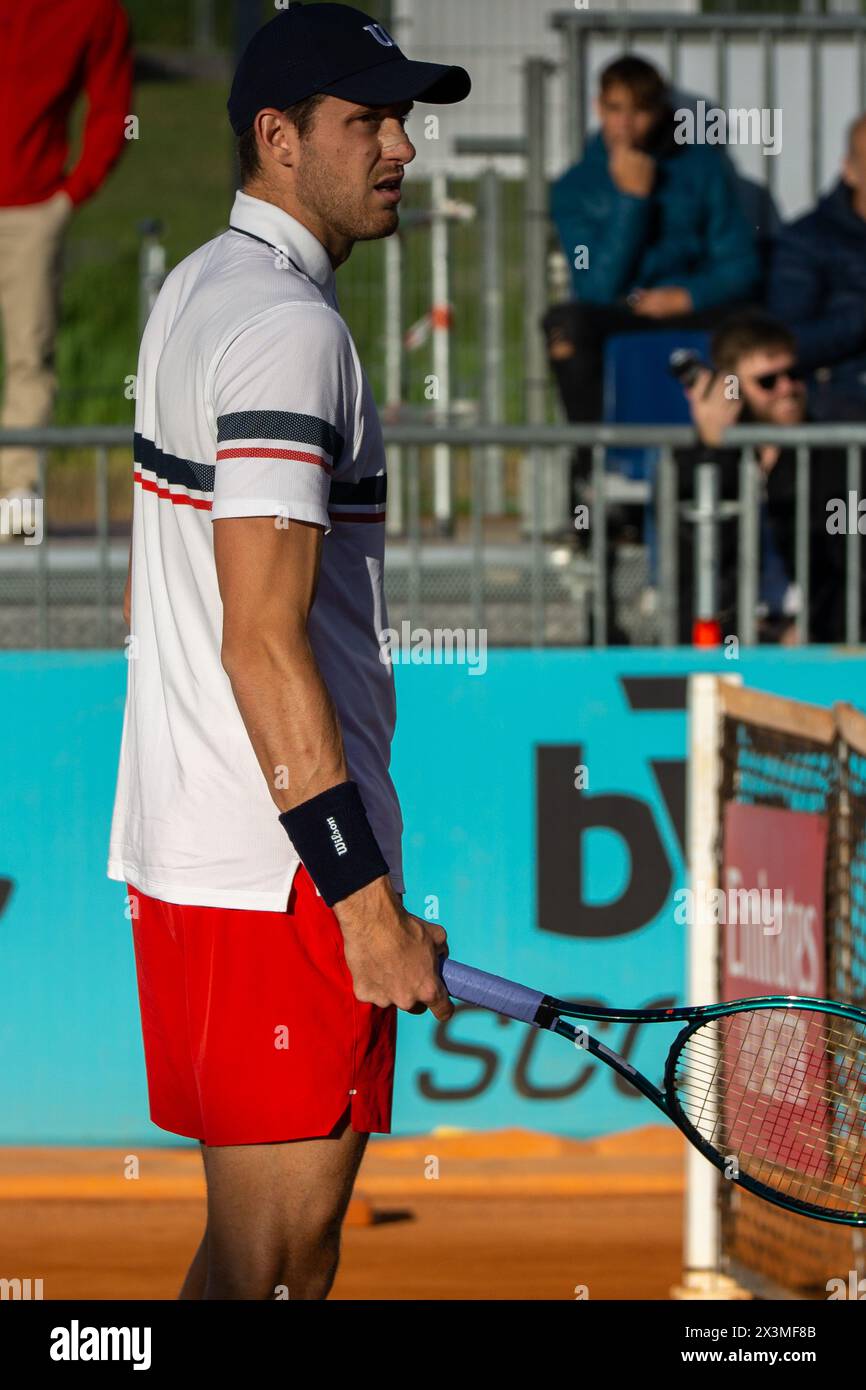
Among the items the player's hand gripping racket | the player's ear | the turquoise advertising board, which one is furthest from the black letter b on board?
the player's ear

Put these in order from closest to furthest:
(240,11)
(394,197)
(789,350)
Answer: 1. (394,197)
2. (789,350)
3. (240,11)

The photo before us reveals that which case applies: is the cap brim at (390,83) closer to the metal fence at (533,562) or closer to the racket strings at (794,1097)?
the racket strings at (794,1097)

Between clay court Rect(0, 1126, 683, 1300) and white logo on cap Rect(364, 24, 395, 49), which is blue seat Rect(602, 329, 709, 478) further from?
white logo on cap Rect(364, 24, 395, 49)

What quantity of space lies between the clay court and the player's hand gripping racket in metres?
1.20

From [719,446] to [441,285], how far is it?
3741mm

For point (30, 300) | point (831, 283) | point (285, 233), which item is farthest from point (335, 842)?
point (30, 300)

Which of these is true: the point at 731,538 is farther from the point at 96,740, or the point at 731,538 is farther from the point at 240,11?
the point at 240,11

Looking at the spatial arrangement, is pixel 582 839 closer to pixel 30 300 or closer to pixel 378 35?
pixel 30 300

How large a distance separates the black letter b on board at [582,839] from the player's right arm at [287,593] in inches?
127

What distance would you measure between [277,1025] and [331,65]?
1.42 metres

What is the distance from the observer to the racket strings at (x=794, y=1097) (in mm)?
4016

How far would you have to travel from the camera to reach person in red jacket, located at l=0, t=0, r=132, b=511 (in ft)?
25.1

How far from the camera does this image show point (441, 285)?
9.77 meters
